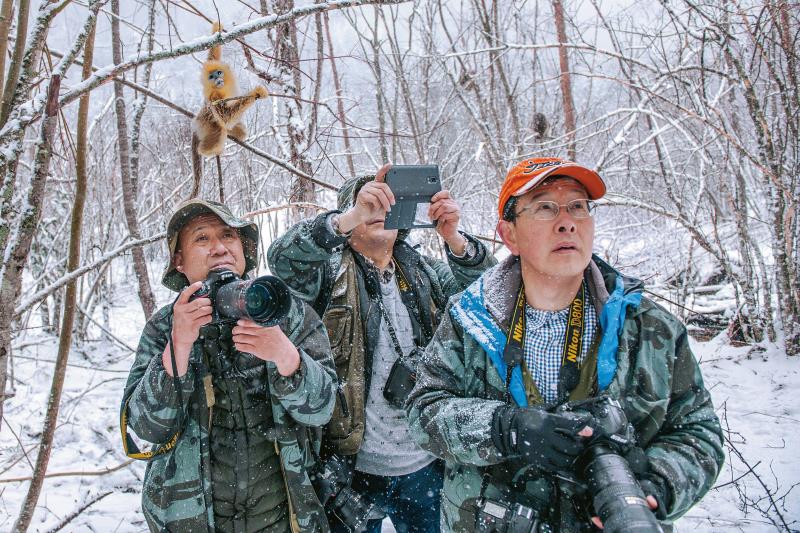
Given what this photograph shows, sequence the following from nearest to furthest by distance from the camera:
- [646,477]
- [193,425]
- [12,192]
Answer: [646,477]
[12,192]
[193,425]

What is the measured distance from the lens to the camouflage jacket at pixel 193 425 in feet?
4.53

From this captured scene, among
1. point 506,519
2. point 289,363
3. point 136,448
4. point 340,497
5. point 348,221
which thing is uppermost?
point 348,221

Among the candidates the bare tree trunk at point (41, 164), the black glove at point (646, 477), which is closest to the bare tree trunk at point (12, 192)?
the bare tree trunk at point (41, 164)

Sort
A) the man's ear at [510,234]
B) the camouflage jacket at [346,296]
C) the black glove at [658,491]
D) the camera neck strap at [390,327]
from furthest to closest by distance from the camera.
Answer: the camera neck strap at [390,327], the camouflage jacket at [346,296], the man's ear at [510,234], the black glove at [658,491]

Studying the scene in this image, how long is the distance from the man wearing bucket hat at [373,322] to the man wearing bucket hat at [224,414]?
15 centimetres

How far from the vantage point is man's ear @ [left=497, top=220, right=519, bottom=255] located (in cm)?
140

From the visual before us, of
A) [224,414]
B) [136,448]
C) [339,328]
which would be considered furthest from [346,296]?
[136,448]

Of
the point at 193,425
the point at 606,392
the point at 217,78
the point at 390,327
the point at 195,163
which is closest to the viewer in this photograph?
the point at 606,392

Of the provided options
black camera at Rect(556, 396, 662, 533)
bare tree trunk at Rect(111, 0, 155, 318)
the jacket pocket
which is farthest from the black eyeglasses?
bare tree trunk at Rect(111, 0, 155, 318)

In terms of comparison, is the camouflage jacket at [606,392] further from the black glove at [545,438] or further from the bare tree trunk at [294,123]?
the bare tree trunk at [294,123]

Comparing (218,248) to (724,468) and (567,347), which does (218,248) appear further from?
(724,468)

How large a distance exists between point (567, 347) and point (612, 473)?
0.38m

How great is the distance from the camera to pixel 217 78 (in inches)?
66.6

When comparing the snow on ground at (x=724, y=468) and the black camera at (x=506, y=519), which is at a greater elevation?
the black camera at (x=506, y=519)
